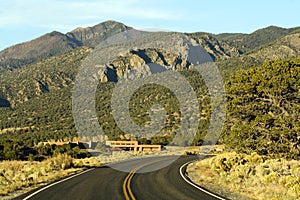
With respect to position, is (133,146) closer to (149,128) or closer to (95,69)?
(149,128)

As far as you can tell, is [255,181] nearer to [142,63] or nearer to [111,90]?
[111,90]

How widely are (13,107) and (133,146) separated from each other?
73.5 m

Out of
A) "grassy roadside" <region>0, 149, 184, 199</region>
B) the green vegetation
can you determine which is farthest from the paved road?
the green vegetation

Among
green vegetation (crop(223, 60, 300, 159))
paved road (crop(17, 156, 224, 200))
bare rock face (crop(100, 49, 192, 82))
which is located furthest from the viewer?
bare rock face (crop(100, 49, 192, 82))

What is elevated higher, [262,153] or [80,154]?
[262,153]

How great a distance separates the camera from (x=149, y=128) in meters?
87.8

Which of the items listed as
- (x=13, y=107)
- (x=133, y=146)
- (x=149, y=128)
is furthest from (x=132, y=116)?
(x=13, y=107)

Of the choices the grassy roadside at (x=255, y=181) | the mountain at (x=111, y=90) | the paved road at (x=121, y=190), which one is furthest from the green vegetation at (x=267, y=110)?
the paved road at (x=121, y=190)

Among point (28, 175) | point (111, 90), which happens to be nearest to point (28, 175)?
point (28, 175)

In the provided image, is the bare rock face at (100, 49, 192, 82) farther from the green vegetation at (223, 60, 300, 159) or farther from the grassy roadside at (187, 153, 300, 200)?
the grassy roadside at (187, 153, 300, 200)

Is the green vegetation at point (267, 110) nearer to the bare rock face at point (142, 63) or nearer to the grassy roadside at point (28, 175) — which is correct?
the grassy roadside at point (28, 175)

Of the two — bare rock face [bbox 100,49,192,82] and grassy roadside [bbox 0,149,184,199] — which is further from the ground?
bare rock face [bbox 100,49,192,82]

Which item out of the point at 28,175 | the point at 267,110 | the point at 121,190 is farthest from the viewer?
the point at 267,110

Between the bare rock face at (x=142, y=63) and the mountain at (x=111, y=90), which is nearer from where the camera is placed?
the mountain at (x=111, y=90)
